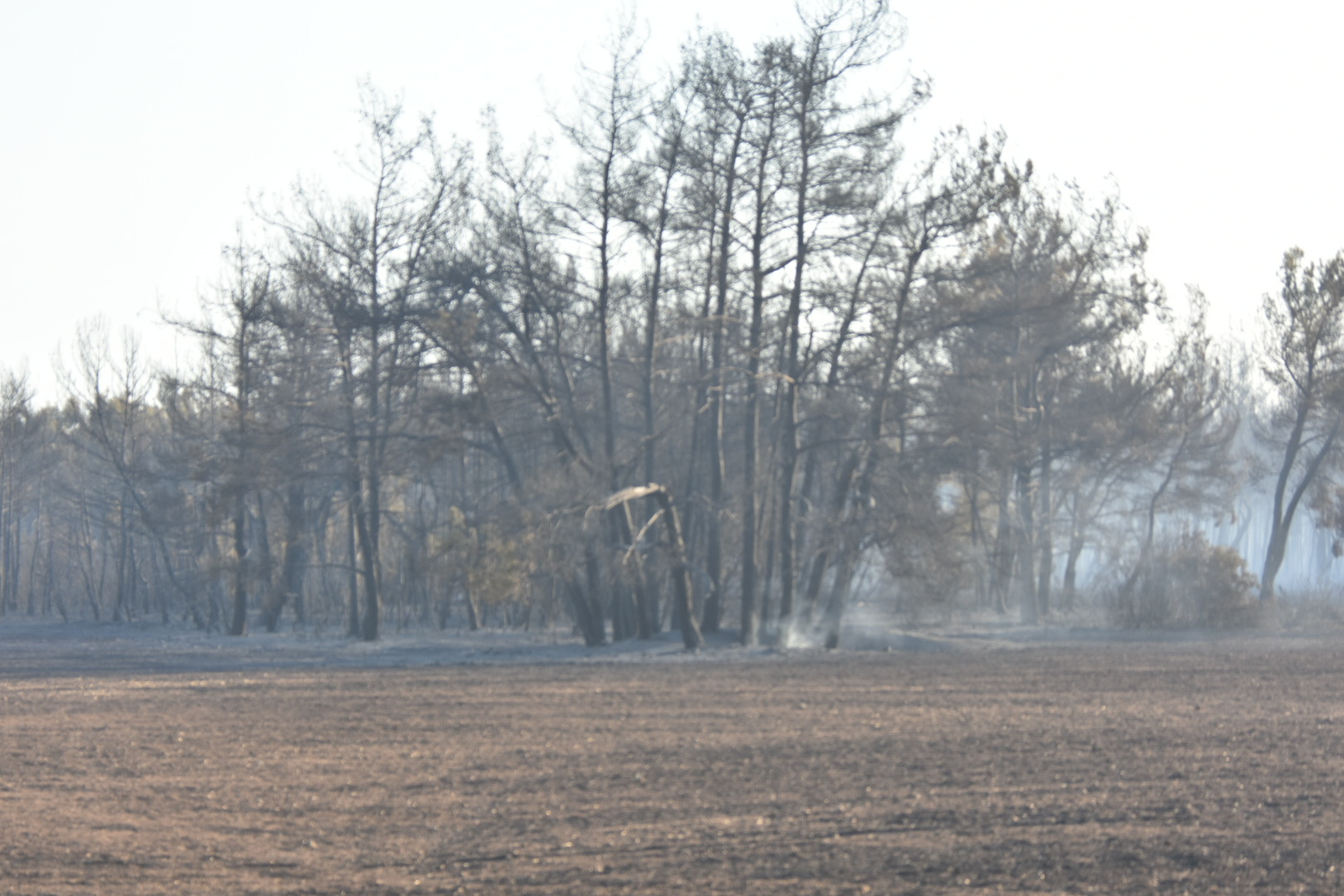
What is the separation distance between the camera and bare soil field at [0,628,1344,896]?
25.8ft

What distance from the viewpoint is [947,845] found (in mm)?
8398

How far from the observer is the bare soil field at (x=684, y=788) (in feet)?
25.8

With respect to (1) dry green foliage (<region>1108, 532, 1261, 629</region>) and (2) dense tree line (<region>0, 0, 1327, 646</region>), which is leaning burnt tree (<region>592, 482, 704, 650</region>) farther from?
(1) dry green foliage (<region>1108, 532, 1261, 629</region>)

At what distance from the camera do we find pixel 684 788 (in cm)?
1056

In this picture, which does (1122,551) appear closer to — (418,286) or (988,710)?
(418,286)

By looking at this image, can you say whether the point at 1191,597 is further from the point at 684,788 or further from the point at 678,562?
the point at 684,788

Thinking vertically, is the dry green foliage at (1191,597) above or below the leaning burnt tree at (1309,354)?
below

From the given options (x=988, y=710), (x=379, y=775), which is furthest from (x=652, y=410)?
(x=379, y=775)

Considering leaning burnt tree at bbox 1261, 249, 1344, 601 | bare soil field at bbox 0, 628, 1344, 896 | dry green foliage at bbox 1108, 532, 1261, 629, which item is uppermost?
leaning burnt tree at bbox 1261, 249, 1344, 601

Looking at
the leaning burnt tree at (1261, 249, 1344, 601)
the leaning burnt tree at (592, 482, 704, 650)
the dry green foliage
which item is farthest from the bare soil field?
the leaning burnt tree at (1261, 249, 1344, 601)

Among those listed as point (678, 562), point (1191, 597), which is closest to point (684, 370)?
point (678, 562)

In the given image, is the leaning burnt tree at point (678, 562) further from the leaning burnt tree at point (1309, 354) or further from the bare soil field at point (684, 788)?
the leaning burnt tree at point (1309, 354)

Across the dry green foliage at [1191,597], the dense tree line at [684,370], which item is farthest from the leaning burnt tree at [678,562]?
the dry green foliage at [1191,597]

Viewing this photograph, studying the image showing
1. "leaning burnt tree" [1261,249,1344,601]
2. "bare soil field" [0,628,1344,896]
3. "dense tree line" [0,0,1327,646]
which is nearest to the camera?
"bare soil field" [0,628,1344,896]
